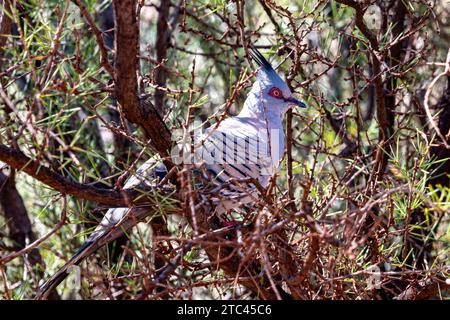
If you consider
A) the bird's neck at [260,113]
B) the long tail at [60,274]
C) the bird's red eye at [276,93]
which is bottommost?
the long tail at [60,274]

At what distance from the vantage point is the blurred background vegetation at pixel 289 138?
222cm

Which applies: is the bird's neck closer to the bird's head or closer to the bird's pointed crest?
the bird's head

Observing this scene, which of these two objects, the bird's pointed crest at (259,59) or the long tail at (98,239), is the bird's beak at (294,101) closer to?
the bird's pointed crest at (259,59)

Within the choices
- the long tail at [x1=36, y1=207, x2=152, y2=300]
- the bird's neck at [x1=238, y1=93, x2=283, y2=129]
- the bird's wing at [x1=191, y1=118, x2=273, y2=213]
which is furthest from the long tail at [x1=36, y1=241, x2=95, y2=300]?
the bird's neck at [x1=238, y1=93, x2=283, y2=129]

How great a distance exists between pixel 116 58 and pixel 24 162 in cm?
44

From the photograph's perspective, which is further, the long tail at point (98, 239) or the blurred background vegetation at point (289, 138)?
the long tail at point (98, 239)

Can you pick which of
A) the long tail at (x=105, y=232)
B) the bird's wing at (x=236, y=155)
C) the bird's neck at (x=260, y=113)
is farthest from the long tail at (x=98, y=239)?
the bird's neck at (x=260, y=113)

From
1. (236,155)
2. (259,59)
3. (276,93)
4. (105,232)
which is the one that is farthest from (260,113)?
(105,232)

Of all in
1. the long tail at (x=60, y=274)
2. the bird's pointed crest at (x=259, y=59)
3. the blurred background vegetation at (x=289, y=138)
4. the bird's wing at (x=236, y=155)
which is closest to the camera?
the blurred background vegetation at (x=289, y=138)

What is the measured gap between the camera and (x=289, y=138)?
10.1ft

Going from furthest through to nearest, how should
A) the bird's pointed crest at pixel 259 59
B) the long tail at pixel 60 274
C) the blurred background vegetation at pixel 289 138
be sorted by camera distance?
the bird's pointed crest at pixel 259 59, the long tail at pixel 60 274, the blurred background vegetation at pixel 289 138

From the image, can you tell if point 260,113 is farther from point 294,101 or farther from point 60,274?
point 60,274

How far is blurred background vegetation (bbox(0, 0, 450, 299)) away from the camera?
2219mm
